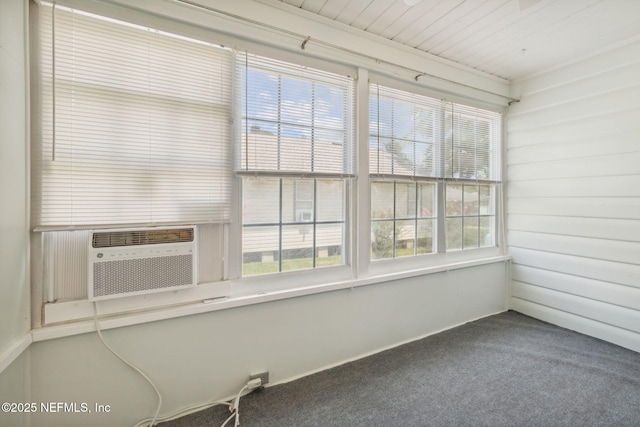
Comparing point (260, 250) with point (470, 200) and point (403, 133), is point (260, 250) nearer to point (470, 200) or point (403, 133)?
point (403, 133)

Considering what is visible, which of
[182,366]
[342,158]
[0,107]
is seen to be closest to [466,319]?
[342,158]

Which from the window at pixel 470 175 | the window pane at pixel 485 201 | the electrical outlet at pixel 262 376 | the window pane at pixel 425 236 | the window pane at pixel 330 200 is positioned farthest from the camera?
the window pane at pixel 485 201

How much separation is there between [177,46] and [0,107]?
853mm

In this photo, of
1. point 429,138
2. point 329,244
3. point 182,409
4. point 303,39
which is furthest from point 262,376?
point 429,138

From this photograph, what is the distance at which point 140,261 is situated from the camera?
4.69 feet

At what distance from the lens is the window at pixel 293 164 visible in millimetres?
1773

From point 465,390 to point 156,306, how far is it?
6.56 feet

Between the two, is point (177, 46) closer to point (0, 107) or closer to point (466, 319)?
point (0, 107)

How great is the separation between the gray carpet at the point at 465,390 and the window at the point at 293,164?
813 millimetres

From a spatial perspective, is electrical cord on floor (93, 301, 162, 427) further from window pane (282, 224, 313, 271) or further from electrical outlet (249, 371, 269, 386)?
window pane (282, 224, 313, 271)

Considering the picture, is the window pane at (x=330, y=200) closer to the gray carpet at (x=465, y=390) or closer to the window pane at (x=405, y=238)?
the window pane at (x=405, y=238)

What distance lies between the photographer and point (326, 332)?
1979 mm

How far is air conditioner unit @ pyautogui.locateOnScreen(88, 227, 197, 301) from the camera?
1353 millimetres

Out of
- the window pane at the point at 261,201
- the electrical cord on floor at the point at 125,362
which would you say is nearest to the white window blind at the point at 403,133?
the window pane at the point at 261,201
